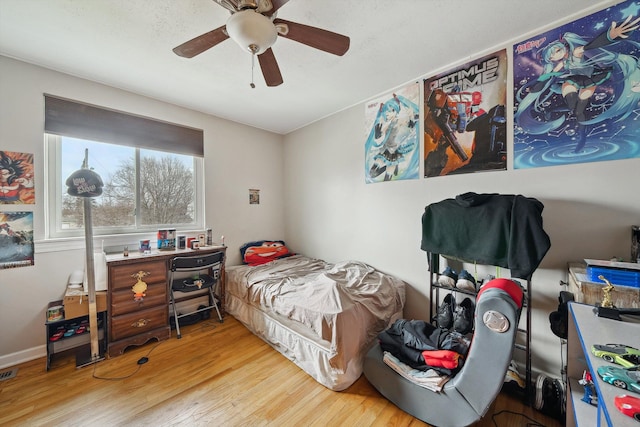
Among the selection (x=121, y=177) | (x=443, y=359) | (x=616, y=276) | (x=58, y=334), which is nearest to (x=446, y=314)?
(x=443, y=359)

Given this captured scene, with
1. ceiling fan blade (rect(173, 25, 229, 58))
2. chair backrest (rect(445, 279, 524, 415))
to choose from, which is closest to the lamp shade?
ceiling fan blade (rect(173, 25, 229, 58))

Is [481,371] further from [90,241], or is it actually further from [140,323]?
[90,241]

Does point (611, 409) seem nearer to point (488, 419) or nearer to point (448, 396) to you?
point (448, 396)

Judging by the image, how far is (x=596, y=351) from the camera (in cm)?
82

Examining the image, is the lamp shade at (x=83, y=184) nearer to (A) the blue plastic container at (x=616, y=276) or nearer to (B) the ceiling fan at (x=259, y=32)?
(B) the ceiling fan at (x=259, y=32)

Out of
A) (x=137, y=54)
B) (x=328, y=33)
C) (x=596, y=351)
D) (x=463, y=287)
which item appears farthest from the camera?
(x=137, y=54)

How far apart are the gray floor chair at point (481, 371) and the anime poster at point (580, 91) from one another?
1106mm

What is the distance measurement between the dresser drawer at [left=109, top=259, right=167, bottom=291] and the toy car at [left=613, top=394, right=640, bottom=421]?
118 inches

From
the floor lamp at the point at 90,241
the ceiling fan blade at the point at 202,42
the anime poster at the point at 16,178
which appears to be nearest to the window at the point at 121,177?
the anime poster at the point at 16,178

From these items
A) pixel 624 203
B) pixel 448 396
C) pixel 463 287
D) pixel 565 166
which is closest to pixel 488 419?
pixel 448 396

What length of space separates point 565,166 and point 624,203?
1.20ft

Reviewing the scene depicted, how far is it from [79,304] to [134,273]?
449 mm

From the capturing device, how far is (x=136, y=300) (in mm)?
2184

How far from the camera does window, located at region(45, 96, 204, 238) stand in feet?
7.03
